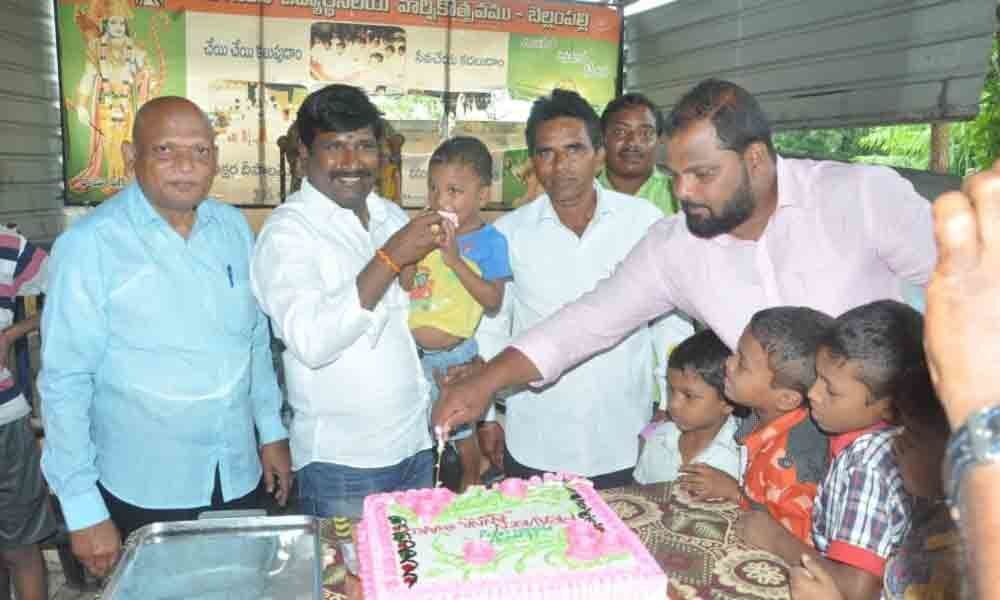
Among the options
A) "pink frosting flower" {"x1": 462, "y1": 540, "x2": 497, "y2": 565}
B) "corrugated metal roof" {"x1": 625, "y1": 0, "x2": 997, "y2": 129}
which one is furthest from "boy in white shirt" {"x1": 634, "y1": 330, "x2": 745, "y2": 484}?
"corrugated metal roof" {"x1": 625, "y1": 0, "x2": 997, "y2": 129}

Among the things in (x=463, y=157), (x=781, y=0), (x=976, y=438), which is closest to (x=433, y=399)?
(x=463, y=157)

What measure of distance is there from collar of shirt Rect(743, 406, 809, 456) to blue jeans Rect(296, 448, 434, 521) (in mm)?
1076

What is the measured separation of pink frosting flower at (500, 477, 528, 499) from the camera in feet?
5.86

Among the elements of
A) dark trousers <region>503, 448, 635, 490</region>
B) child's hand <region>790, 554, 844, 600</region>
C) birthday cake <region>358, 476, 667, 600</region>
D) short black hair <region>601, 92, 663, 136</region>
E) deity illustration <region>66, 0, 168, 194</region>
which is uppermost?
deity illustration <region>66, 0, 168, 194</region>

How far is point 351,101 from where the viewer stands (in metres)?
2.40

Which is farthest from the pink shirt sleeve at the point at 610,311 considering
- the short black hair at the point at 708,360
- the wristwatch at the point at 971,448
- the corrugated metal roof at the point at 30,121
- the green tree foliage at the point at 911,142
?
the corrugated metal roof at the point at 30,121

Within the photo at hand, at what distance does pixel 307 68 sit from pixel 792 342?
22.6ft

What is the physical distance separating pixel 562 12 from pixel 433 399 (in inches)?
248

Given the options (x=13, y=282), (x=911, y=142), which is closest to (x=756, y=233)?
(x=13, y=282)

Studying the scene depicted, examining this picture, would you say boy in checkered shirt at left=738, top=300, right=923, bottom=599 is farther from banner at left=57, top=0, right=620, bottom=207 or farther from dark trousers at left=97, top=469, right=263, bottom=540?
banner at left=57, top=0, right=620, bottom=207

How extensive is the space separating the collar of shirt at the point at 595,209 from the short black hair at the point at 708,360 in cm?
70

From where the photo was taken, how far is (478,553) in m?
1.46

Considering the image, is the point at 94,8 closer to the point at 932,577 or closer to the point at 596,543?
the point at 596,543

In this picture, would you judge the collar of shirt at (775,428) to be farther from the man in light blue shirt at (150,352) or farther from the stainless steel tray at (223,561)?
the man in light blue shirt at (150,352)
